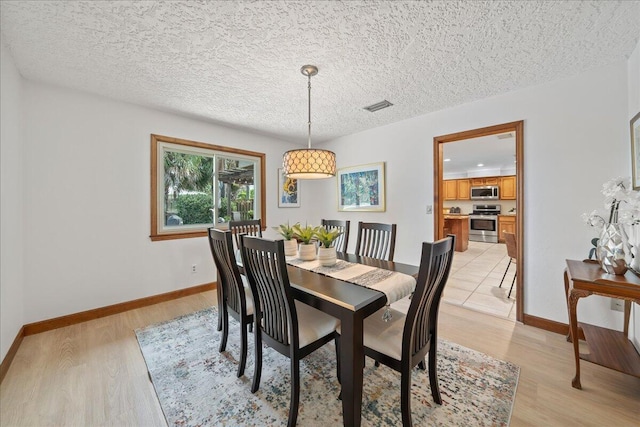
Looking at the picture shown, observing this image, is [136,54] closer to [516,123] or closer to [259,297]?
[259,297]

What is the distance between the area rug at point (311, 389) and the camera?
56.8 inches

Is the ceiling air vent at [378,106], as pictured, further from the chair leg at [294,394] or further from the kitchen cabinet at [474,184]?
the kitchen cabinet at [474,184]

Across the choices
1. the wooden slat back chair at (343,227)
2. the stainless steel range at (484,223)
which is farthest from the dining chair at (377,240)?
the stainless steel range at (484,223)

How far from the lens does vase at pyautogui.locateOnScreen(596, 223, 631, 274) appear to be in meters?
1.60

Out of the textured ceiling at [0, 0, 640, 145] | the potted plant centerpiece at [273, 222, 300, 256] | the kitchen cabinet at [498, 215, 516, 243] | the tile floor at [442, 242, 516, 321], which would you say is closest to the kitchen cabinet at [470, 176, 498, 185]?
the kitchen cabinet at [498, 215, 516, 243]

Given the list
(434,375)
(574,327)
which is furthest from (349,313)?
(574,327)

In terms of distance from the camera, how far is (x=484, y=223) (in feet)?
24.5

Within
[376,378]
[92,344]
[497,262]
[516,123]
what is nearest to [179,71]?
[92,344]

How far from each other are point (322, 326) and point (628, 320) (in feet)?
8.17

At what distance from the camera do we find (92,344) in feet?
7.16

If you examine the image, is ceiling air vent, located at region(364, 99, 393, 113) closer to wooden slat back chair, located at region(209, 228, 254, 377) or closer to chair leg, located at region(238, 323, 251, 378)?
wooden slat back chair, located at region(209, 228, 254, 377)

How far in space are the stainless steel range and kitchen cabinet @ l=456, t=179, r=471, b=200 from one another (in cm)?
45

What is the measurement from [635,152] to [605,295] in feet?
3.88

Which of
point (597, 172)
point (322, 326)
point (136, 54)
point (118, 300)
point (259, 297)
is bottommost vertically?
point (118, 300)
